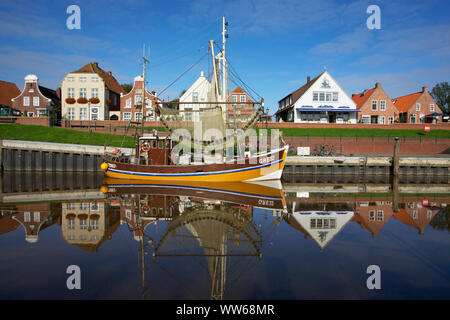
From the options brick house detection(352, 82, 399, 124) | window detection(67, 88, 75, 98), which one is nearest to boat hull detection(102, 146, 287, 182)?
window detection(67, 88, 75, 98)

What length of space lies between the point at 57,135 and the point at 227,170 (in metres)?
24.5

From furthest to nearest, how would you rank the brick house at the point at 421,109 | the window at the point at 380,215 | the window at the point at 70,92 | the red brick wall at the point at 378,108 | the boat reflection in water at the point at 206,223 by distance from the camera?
the brick house at the point at 421,109
the red brick wall at the point at 378,108
the window at the point at 70,92
the window at the point at 380,215
the boat reflection in water at the point at 206,223

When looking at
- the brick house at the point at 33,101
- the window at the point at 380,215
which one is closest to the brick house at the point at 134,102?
the brick house at the point at 33,101

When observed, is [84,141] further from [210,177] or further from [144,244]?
[144,244]

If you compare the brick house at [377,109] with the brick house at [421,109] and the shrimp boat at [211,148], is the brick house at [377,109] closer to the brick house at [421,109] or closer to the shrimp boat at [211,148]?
the brick house at [421,109]

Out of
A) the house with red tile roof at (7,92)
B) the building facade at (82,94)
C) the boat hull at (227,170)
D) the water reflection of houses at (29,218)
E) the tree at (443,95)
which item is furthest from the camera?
the tree at (443,95)

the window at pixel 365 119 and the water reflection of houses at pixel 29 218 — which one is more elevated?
the window at pixel 365 119

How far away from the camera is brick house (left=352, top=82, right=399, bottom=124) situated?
48.8 m

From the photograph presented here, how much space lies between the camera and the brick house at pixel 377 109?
4881 centimetres

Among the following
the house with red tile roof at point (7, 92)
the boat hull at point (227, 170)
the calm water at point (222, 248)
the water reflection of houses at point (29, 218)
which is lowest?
the calm water at point (222, 248)

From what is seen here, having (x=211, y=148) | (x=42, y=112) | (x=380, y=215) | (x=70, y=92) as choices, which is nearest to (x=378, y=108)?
(x=211, y=148)

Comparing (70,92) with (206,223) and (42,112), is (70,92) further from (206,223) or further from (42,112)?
(206,223)

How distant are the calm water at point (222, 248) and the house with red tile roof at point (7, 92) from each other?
4775cm
